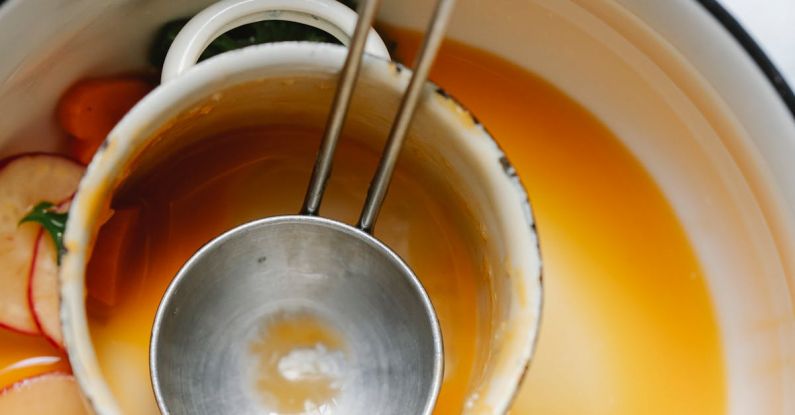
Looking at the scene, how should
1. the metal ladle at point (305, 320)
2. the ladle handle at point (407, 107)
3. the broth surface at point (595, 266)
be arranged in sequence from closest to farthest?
the ladle handle at point (407, 107) → the metal ladle at point (305, 320) → the broth surface at point (595, 266)

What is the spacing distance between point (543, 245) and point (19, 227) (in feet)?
1.25

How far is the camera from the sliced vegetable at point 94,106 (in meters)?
0.55

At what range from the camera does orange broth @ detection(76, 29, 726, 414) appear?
556 mm

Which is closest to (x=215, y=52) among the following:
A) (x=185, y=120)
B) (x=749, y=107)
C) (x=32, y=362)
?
(x=185, y=120)

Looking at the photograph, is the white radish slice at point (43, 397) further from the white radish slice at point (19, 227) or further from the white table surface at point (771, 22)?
the white table surface at point (771, 22)

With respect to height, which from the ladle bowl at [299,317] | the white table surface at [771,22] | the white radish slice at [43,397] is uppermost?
the white table surface at [771,22]

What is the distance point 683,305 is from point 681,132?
5.3 inches

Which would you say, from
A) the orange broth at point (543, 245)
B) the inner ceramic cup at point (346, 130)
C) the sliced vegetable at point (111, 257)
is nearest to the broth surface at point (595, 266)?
the orange broth at point (543, 245)

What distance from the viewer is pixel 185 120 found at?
0.46 meters

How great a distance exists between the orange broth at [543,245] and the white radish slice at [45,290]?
3 centimetres

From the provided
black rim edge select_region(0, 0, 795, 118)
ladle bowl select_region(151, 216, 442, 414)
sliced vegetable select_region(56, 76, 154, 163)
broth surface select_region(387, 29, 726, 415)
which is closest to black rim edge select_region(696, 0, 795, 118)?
black rim edge select_region(0, 0, 795, 118)

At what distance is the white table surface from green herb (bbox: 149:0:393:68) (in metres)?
0.28

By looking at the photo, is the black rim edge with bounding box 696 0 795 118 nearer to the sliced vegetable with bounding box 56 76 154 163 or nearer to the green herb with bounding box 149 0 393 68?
the green herb with bounding box 149 0 393 68

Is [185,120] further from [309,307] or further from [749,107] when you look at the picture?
[749,107]
